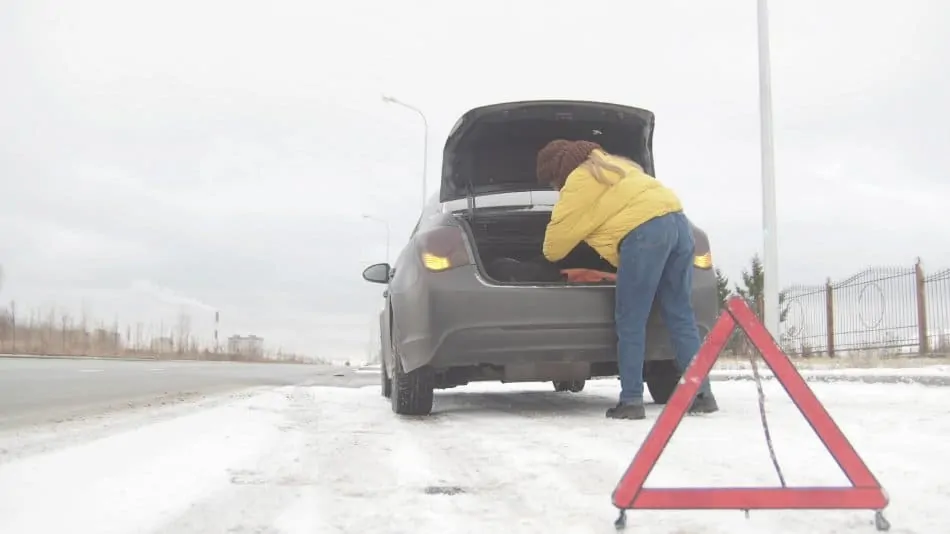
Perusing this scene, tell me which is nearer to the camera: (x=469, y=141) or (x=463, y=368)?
(x=463, y=368)

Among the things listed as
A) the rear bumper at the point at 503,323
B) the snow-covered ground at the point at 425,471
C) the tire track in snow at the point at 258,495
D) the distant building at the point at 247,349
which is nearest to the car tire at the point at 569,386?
the snow-covered ground at the point at 425,471

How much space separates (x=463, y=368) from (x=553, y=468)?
80.1 inches

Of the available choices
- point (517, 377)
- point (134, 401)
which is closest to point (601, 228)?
point (517, 377)

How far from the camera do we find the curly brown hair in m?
4.30

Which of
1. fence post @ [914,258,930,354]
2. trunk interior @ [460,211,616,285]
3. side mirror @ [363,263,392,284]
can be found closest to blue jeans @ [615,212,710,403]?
trunk interior @ [460,211,616,285]

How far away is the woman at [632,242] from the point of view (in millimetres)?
4043

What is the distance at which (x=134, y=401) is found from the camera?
6164 millimetres

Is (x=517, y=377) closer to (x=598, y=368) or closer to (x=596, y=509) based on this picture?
(x=598, y=368)

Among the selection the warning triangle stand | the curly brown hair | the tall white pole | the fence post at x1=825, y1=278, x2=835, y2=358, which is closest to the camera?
the warning triangle stand

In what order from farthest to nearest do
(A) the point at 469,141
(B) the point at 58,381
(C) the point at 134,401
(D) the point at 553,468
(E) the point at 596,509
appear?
(B) the point at 58,381, (C) the point at 134,401, (A) the point at 469,141, (D) the point at 553,468, (E) the point at 596,509

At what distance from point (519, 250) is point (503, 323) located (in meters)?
1.55

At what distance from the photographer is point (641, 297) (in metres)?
4.03

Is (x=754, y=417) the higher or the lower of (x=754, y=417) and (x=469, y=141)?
the lower

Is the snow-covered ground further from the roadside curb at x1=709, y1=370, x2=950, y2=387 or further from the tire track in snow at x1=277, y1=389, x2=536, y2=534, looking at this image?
the roadside curb at x1=709, y1=370, x2=950, y2=387
